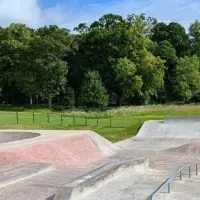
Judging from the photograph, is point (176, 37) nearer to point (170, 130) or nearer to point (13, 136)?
point (170, 130)

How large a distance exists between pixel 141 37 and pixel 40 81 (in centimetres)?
1695

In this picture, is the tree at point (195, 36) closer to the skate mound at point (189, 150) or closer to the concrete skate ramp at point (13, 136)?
the skate mound at point (189, 150)

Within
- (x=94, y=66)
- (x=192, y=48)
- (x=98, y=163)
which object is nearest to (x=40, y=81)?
(x=94, y=66)

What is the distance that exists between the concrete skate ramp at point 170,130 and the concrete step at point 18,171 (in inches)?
724

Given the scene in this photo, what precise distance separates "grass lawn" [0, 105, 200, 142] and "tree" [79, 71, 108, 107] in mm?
8279

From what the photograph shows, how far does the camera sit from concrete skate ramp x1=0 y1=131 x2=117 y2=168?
15531 millimetres

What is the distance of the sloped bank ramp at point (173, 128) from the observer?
31359mm

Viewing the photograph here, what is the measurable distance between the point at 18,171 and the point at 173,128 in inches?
858

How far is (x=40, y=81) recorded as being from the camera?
2302 inches

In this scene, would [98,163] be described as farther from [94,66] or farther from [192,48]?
[192,48]

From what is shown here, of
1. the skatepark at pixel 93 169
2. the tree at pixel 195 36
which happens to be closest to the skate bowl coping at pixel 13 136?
the skatepark at pixel 93 169

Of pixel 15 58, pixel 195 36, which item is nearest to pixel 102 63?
pixel 15 58

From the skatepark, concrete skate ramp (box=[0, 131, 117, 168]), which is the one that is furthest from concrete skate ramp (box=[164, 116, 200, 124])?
concrete skate ramp (box=[0, 131, 117, 168])

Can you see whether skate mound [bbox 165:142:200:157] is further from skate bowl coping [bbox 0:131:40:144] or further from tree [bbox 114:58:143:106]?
tree [bbox 114:58:143:106]
